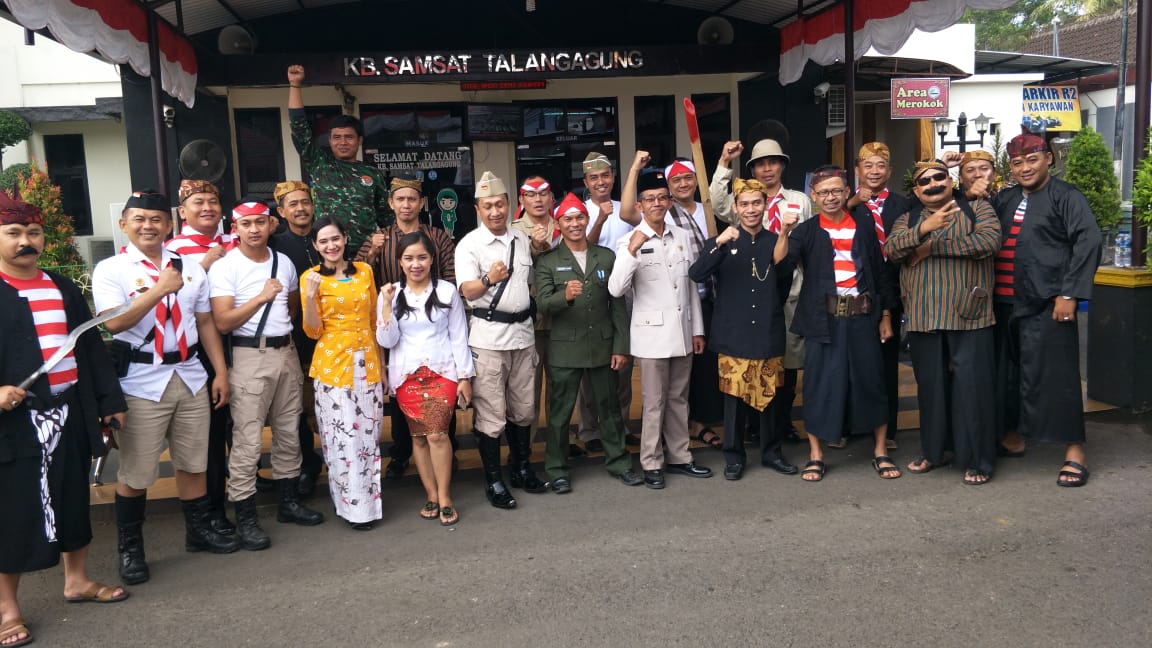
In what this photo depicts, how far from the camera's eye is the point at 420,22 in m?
10.2

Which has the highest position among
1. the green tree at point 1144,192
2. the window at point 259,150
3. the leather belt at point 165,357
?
the window at point 259,150

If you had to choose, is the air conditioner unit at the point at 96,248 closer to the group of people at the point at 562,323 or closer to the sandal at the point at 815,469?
the group of people at the point at 562,323

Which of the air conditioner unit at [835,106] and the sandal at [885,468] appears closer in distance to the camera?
the sandal at [885,468]

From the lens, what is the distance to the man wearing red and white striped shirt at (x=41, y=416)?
363 cm

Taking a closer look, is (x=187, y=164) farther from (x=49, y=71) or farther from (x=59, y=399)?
(x=49, y=71)

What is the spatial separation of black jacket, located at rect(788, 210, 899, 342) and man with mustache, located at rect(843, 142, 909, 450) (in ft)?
0.32

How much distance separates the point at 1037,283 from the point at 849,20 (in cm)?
315

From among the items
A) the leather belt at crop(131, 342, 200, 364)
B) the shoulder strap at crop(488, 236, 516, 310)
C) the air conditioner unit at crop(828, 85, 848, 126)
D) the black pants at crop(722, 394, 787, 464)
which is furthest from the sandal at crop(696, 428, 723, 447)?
the air conditioner unit at crop(828, 85, 848, 126)

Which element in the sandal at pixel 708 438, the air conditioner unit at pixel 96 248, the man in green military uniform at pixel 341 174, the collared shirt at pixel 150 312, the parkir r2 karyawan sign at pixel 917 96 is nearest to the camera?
the collared shirt at pixel 150 312

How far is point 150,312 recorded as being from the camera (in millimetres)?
4191

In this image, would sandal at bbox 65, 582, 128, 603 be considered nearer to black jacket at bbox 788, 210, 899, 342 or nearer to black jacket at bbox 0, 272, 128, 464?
black jacket at bbox 0, 272, 128, 464

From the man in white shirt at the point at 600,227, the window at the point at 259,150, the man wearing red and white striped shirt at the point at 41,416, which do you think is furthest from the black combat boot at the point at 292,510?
the window at the point at 259,150

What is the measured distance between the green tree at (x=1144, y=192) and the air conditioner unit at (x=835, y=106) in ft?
15.8

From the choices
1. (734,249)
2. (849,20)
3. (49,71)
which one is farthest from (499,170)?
(49,71)
